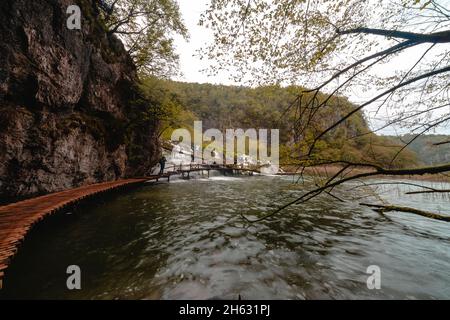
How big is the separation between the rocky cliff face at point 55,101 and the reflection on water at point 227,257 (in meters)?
2.94

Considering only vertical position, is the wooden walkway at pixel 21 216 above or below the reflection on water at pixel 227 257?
above

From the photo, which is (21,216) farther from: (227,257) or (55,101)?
(55,101)

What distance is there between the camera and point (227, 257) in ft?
18.2

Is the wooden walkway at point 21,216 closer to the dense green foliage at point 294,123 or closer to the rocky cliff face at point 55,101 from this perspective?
the rocky cliff face at point 55,101

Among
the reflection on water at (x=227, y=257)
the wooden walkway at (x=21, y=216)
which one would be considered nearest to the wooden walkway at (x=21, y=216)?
the wooden walkway at (x=21, y=216)

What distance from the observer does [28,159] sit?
8.84 meters

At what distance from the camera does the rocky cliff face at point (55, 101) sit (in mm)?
8117

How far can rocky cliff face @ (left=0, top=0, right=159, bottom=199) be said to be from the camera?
8.12m

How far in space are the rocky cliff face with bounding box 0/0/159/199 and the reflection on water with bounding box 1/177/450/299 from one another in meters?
2.94

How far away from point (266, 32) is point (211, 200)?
376 inches

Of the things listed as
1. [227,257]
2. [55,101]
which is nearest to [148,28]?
[55,101]

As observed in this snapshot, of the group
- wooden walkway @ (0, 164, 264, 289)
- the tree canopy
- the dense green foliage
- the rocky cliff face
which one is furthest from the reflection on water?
the tree canopy
